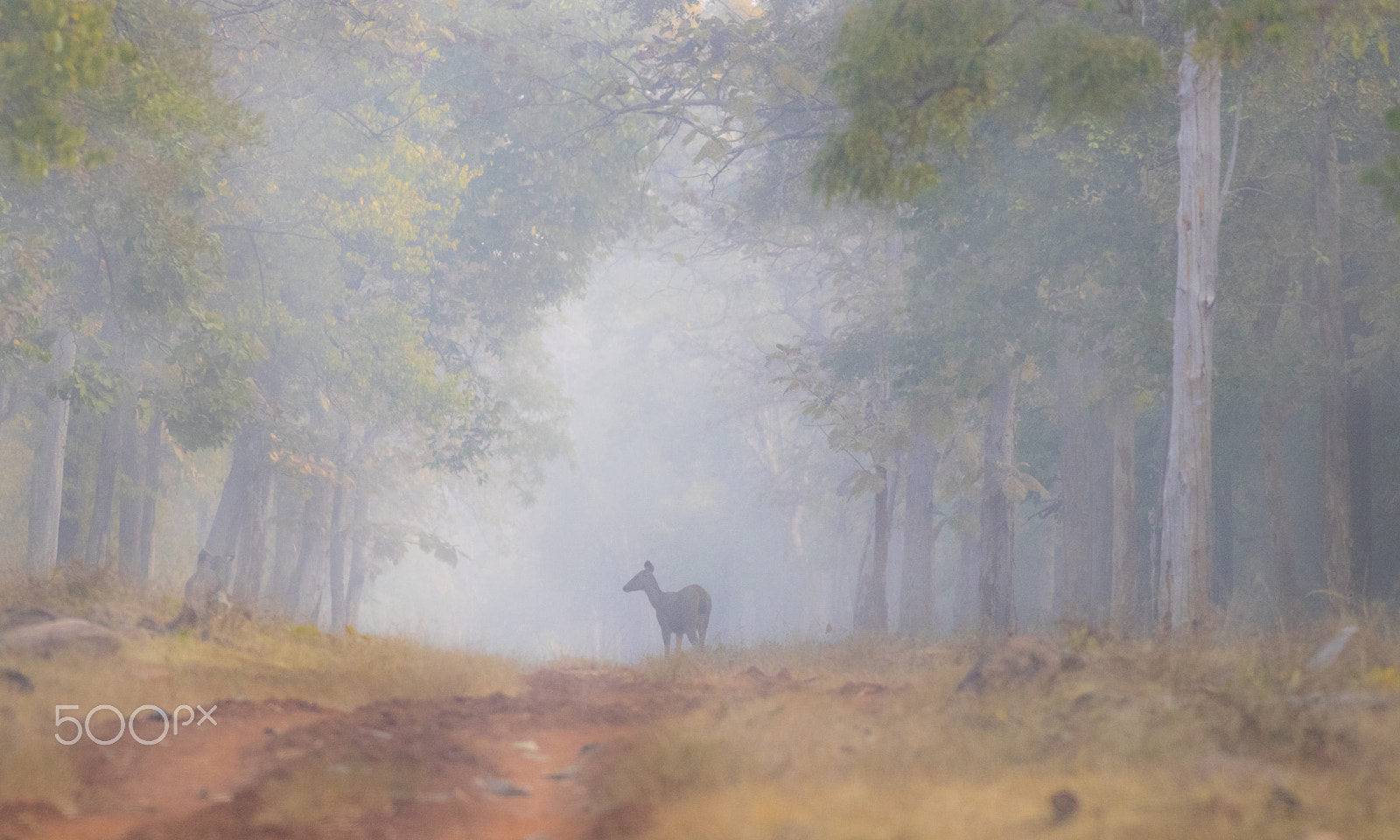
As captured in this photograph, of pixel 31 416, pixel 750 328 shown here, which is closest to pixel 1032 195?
pixel 31 416

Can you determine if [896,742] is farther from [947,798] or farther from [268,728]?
[268,728]

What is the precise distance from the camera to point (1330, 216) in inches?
628

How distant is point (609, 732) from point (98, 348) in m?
18.7

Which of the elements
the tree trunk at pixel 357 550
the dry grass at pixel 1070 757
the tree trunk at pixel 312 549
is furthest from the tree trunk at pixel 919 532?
the tree trunk at pixel 357 550

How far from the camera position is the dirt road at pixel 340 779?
19.4 feet

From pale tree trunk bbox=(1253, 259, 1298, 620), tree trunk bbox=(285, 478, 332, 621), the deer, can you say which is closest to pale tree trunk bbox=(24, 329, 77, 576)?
tree trunk bbox=(285, 478, 332, 621)

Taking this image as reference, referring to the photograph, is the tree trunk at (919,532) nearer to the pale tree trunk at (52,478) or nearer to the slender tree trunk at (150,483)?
the slender tree trunk at (150,483)

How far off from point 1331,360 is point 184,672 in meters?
15.4

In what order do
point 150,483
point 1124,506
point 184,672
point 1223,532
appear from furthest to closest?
point 150,483
point 1223,532
point 1124,506
point 184,672

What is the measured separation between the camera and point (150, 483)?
2541 cm

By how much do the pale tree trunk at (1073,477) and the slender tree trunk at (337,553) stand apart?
1932 centimetres

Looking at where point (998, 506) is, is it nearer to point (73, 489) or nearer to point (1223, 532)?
point (1223, 532)

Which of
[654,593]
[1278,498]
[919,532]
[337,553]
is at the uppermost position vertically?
[1278,498]

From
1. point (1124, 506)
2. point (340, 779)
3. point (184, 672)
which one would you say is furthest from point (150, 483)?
point (340, 779)
